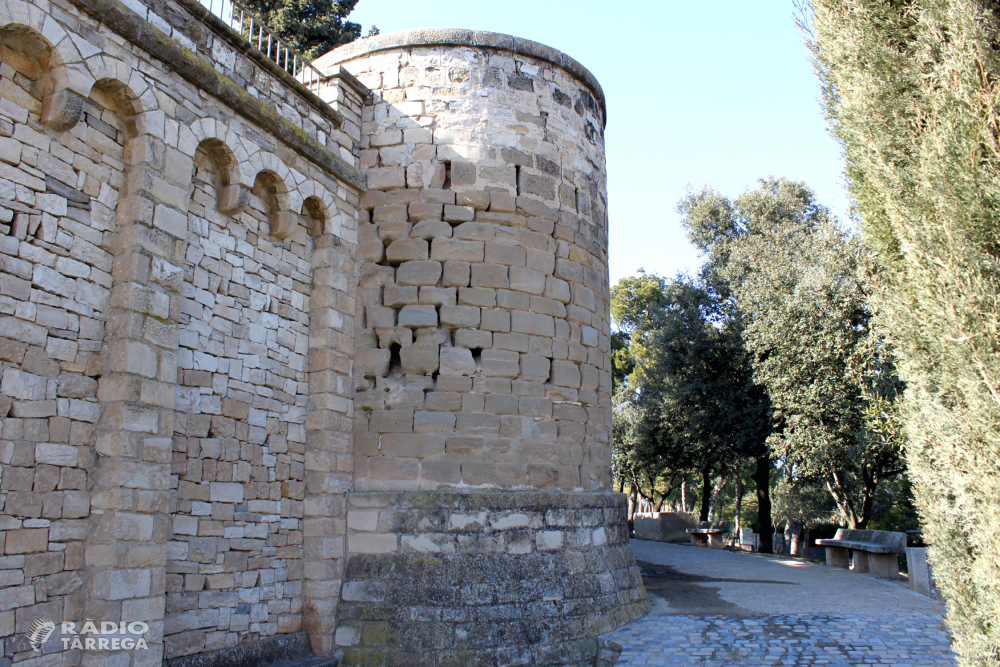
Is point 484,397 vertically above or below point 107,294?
below

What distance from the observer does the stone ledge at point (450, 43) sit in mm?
7543

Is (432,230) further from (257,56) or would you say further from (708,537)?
Result: (708,537)

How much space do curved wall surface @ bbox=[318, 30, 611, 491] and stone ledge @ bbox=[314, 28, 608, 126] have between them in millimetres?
15

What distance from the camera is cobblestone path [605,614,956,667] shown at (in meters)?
6.00

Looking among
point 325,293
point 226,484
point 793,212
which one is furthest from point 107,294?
point 793,212

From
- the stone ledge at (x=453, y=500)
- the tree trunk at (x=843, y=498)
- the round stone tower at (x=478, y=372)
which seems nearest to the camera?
the round stone tower at (x=478, y=372)

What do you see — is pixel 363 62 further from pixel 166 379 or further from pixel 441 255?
pixel 166 379

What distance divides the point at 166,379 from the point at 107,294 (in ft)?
2.26

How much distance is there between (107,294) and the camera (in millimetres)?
4836

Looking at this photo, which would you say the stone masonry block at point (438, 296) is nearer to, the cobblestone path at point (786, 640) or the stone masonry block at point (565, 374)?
the stone masonry block at point (565, 374)

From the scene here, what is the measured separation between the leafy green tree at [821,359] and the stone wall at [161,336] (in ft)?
33.0

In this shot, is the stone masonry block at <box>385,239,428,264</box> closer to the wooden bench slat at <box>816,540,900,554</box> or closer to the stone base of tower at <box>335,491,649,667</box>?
the stone base of tower at <box>335,491,649,667</box>

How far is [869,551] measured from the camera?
424 inches


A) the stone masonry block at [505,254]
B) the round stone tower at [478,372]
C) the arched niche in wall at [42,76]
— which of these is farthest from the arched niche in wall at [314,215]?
the arched niche in wall at [42,76]
